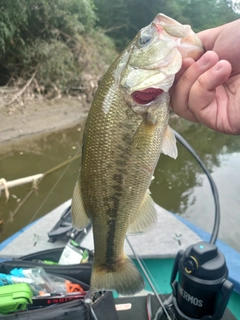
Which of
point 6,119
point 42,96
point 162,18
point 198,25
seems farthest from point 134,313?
point 198,25

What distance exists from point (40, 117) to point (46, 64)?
2.97 m

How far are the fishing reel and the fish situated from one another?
0.58m

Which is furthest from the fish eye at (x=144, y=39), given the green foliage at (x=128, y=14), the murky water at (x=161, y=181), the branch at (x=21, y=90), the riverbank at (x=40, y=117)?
the green foliage at (x=128, y=14)

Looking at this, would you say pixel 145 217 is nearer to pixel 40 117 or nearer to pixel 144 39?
pixel 144 39

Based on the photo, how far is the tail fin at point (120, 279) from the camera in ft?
5.36

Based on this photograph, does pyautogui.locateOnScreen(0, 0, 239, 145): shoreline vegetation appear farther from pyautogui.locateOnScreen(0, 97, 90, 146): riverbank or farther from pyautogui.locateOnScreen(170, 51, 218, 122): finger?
pyautogui.locateOnScreen(170, 51, 218, 122): finger

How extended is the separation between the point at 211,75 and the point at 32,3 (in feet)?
44.3

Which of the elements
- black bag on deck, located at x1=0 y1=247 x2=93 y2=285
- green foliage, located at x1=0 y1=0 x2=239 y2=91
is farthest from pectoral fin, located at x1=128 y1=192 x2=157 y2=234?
green foliage, located at x1=0 y1=0 x2=239 y2=91

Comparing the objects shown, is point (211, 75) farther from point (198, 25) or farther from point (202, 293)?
point (198, 25)

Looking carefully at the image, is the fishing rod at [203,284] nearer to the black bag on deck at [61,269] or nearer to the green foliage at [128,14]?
the black bag on deck at [61,269]

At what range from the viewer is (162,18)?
1370 mm

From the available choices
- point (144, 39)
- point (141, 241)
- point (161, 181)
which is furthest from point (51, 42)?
point (144, 39)

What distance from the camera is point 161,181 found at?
8281mm

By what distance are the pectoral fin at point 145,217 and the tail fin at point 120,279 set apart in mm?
241
